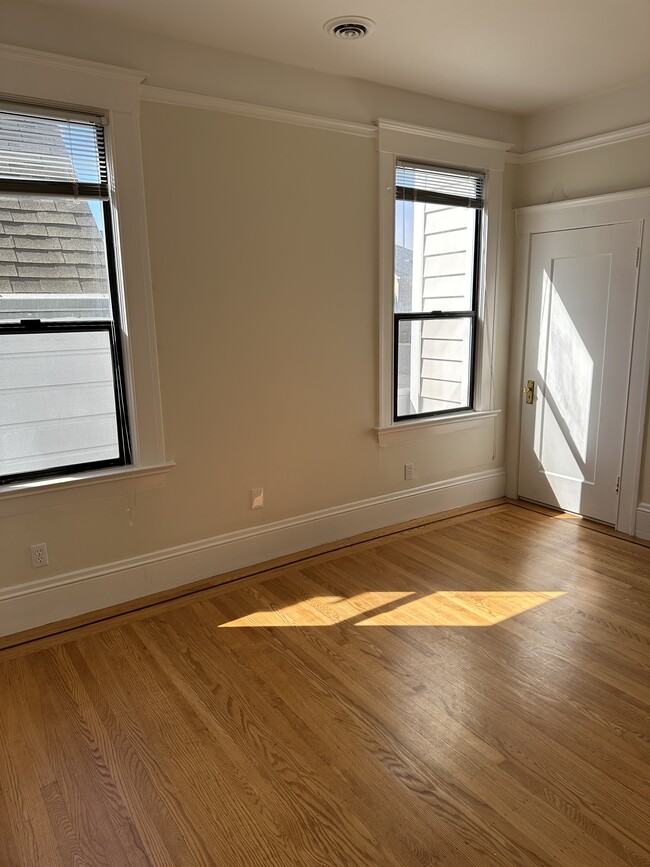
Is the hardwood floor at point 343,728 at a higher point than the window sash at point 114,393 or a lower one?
lower

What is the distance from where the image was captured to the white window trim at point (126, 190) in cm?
255

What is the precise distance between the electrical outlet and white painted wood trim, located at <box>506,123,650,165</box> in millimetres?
3808

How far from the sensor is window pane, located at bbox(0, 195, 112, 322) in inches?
103

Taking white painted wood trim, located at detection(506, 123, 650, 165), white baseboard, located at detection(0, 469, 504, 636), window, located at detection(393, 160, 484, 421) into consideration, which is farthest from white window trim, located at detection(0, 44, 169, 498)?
white painted wood trim, located at detection(506, 123, 650, 165)

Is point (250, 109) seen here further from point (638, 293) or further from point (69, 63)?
point (638, 293)

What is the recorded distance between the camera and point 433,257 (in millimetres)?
4051

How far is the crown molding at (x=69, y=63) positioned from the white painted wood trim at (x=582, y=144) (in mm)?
2633

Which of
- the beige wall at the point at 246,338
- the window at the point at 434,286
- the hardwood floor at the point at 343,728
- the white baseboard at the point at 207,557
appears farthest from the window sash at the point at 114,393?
the window at the point at 434,286

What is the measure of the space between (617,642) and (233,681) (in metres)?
1.67

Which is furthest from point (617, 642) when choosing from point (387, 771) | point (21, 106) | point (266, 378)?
point (21, 106)

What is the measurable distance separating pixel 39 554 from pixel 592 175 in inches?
154

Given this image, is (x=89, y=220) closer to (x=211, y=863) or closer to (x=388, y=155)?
(x=388, y=155)

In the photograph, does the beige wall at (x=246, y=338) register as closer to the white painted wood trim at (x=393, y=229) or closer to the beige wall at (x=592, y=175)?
the white painted wood trim at (x=393, y=229)

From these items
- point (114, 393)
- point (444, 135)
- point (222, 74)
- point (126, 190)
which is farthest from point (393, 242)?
point (114, 393)
